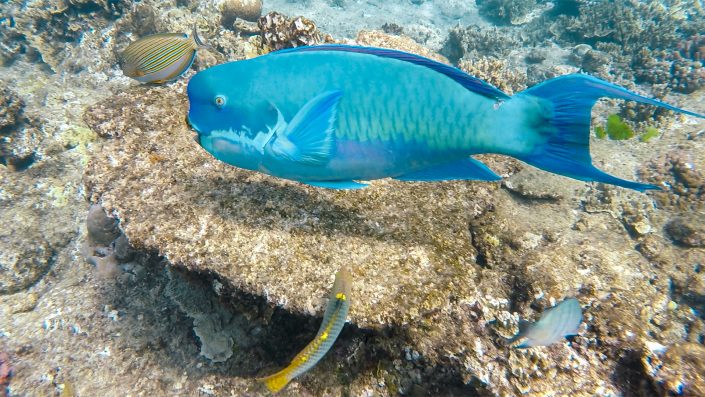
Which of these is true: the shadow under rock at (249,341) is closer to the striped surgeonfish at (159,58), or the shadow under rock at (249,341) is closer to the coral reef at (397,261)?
the coral reef at (397,261)

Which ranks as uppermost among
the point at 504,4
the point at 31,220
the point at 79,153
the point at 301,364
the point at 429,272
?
the point at 504,4

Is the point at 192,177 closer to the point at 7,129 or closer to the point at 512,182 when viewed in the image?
the point at 512,182

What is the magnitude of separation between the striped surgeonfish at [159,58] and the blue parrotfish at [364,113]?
2.24 metres

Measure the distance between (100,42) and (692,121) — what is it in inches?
468

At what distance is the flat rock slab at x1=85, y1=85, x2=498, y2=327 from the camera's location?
7.72ft

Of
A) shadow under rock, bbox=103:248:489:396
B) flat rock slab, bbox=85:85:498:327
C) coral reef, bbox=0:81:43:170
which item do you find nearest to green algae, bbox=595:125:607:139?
flat rock slab, bbox=85:85:498:327

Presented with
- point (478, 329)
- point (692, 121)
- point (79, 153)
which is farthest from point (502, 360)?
point (79, 153)

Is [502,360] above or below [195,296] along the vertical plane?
above

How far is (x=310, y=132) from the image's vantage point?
58.6 inches

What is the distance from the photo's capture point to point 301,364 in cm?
201

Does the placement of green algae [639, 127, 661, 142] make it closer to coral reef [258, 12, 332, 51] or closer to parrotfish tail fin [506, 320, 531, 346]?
parrotfish tail fin [506, 320, 531, 346]

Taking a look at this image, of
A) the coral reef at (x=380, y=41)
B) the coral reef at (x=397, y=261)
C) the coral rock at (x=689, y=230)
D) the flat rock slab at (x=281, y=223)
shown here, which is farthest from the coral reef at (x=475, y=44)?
the flat rock slab at (x=281, y=223)

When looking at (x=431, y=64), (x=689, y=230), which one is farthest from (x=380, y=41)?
(x=689, y=230)

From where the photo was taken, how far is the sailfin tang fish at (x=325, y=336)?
1.99 m
